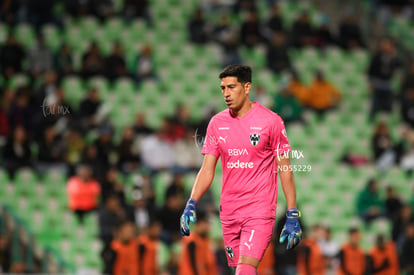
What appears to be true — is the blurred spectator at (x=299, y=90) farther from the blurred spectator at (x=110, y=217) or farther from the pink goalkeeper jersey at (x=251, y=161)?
the pink goalkeeper jersey at (x=251, y=161)

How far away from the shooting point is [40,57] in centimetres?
1638

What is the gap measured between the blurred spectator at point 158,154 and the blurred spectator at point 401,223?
420 cm

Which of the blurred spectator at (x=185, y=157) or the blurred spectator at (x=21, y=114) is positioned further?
the blurred spectator at (x=185, y=157)

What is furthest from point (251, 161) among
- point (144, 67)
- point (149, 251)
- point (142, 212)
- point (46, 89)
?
point (144, 67)

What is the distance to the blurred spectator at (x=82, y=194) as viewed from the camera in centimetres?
1380

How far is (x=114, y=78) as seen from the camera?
54.9 ft

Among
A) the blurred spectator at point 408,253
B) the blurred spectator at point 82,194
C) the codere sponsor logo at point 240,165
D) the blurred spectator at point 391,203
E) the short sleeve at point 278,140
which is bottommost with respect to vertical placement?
the blurred spectator at point 408,253

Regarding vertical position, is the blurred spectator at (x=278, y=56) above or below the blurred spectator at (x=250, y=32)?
below

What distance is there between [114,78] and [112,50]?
77 centimetres

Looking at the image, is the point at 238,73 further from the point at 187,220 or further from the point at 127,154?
the point at 127,154

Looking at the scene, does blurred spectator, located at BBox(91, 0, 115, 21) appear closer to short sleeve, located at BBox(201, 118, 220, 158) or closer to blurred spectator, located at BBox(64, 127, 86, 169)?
blurred spectator, located at BBox(64, 127, 86, 169)

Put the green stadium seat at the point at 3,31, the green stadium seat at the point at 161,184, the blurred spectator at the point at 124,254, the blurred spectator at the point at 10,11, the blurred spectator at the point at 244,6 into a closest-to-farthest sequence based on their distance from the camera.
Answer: the blurred spectator at the point at 124,254, the green stadium seat at the point at 161,184, the green stadium seat at the point at 3,31, the blurred spectator at the point at 10,11, the blurred spectator at the point at 244,6

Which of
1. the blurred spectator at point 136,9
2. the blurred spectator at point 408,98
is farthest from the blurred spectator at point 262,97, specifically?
the blurred spectator at point 136,9

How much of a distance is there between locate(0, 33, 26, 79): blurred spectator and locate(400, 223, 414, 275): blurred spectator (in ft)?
27.2
